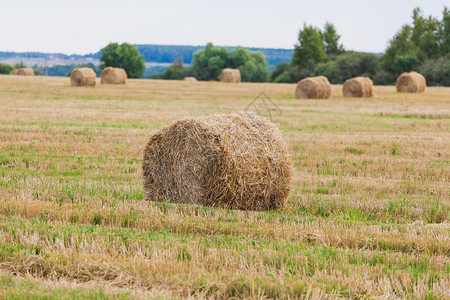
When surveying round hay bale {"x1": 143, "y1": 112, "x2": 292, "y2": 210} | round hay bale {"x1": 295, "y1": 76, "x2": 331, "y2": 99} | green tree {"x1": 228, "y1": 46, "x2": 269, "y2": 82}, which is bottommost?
round hay bale {"x1": 143, "y1": 112, "x2": 292, "y2": 210}

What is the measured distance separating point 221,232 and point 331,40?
304 ft

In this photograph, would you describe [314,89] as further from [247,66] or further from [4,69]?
[4,69]

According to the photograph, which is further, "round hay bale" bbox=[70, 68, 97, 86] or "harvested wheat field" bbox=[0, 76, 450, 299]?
"round hay bale" bbox=[70, 68, 97, 86]

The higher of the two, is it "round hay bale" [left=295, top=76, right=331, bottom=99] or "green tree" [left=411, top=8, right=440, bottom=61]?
"green tree" [left=411, top=8, right=440, bottom=61]

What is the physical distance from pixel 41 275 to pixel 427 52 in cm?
7755

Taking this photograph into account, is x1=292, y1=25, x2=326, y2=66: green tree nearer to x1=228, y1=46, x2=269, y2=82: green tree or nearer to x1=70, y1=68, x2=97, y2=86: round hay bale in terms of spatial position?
x1=228, y1=46, x2=269, y2=82: green tree

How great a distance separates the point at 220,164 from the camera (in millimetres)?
8211

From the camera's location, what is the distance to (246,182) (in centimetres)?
825

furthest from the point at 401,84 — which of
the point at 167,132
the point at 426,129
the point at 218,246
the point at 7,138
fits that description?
the point at 218,246

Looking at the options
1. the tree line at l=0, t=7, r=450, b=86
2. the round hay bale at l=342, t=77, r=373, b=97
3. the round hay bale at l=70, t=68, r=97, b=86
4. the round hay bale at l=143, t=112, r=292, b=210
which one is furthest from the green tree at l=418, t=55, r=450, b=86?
the round hay bale at l=143, t=112, r=292, b=210

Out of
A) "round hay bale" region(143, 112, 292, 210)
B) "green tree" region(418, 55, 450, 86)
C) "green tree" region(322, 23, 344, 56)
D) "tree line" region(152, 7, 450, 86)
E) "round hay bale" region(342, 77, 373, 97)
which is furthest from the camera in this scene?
"green tree" region(322, 23, 344, 56)

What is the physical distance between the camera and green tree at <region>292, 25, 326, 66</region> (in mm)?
83312

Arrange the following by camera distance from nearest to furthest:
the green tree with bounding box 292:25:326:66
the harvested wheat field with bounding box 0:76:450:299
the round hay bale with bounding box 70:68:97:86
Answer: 1. the harvested wheat field with bounding box 0:76:450:299
2. the round hay bale with bounding box 70:68:97:86
3. the green tree with bounding box 292:25:326:66

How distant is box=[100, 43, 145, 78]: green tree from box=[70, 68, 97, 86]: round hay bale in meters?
55.6
